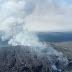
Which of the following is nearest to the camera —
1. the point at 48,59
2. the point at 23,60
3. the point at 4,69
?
the point at 4,69

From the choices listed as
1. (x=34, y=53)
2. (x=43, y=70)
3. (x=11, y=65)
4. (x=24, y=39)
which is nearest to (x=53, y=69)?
(x=43, y=70)

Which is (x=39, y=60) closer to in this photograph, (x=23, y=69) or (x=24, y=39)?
(x=23, y=69)

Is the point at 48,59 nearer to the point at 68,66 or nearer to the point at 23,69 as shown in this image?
the point at 68,66

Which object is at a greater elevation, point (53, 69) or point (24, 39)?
point (24, 39)

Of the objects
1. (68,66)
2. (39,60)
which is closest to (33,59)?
(39,60)

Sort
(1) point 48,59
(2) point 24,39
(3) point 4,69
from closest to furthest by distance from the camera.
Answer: (3) point 4,69, (1) point 48,59, (2) point 24,39

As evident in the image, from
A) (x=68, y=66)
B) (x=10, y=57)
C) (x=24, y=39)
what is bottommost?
(x=68, y=66)

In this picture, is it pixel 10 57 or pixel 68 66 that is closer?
pixel 10 57
